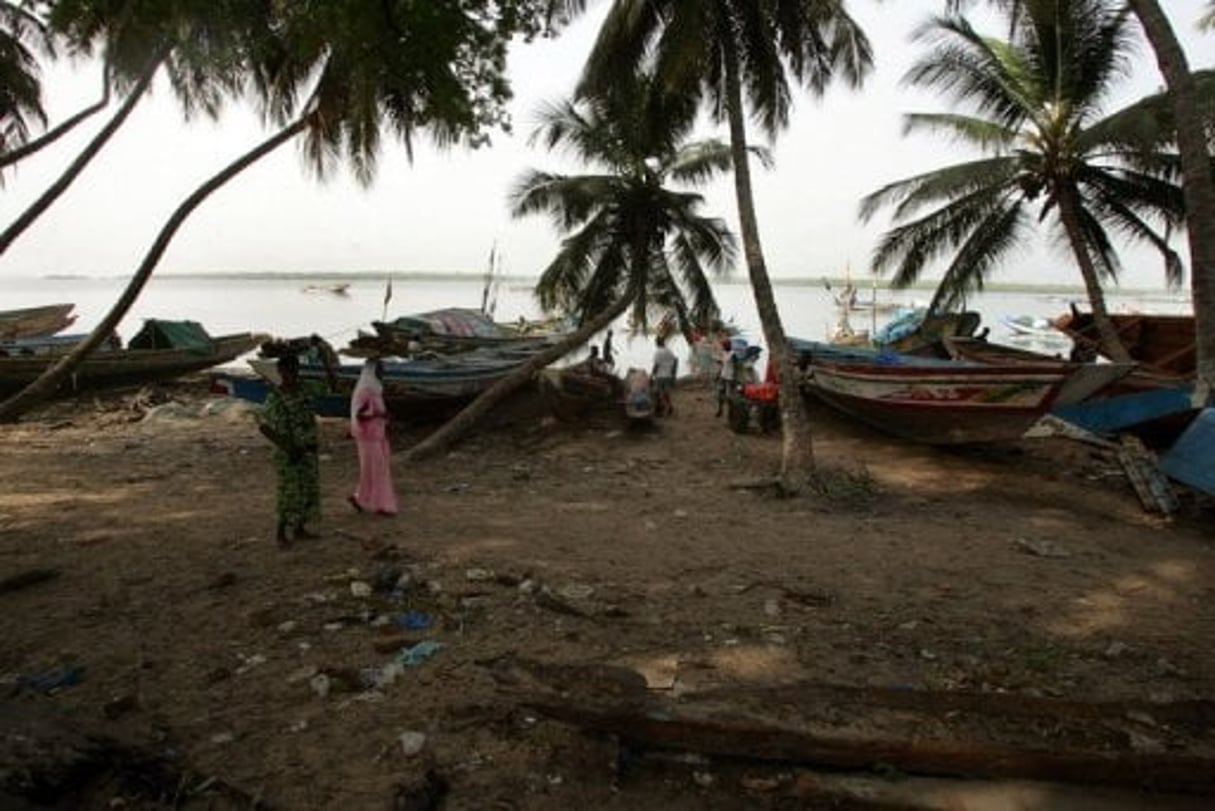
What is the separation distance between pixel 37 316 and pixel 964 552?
77.4ft

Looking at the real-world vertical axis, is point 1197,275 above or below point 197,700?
above

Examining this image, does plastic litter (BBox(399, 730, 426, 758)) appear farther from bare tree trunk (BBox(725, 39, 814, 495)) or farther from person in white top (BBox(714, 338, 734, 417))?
person in white top (BBox(714, 338, 734, 417))

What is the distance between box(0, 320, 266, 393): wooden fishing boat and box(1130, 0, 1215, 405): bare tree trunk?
1587 cm

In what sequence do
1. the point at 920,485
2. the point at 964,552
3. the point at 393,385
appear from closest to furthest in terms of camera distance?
the point at 964,552 < the point at 920,485 < the point at 393,385

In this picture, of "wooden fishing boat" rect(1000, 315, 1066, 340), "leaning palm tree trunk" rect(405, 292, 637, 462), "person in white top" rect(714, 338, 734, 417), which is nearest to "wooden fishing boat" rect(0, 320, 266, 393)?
"leaning palm tree trunk" rect(405, 292, 637, 462)

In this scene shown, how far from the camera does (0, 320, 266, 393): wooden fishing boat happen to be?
46.6 feet

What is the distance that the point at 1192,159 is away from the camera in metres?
7.77

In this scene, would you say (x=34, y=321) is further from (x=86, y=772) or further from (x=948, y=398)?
(x=86, y=772)

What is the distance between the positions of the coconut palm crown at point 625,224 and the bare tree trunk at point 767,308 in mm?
6220

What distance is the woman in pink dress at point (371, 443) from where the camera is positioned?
23.1ft

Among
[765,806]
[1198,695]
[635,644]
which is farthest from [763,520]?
[765,806]

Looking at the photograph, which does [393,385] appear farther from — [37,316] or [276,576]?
[37,316]

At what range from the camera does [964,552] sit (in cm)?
645

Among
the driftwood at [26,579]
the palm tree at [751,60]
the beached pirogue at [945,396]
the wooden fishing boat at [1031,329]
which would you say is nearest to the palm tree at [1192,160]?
the beached pirogue at [945,396]
